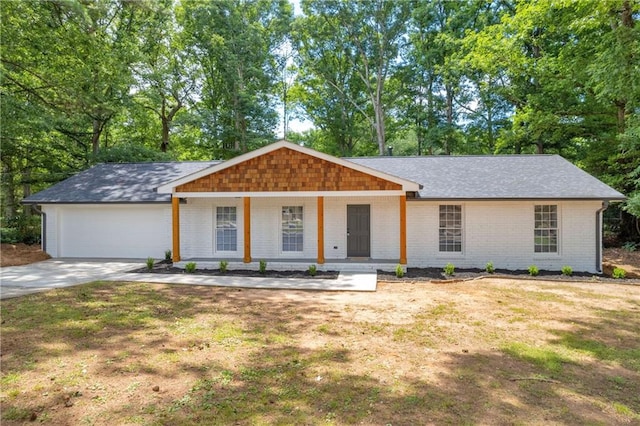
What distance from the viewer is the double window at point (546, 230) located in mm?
12383

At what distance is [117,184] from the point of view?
1620 cm

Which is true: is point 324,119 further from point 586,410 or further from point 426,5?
point 586,410

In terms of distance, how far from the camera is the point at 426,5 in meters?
26.5

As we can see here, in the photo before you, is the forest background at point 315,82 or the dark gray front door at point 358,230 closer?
the dark gray front door at point 358,230

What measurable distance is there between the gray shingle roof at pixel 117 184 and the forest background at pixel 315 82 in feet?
9.02

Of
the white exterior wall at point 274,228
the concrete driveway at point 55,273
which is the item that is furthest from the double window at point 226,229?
the concrete driveway at point 55,273

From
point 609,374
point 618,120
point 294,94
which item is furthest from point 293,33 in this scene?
point 609,374

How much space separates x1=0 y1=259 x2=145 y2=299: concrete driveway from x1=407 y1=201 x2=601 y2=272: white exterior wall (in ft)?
33.1

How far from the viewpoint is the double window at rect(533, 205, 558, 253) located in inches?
488

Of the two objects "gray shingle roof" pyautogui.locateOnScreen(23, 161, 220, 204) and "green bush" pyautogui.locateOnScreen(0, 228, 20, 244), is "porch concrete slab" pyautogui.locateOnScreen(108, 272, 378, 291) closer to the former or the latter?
"gray shingle roof" pyautogui.locateOnScreen(23, 161, 220, 204)

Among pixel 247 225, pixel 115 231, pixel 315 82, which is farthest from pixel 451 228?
pixel 315 82

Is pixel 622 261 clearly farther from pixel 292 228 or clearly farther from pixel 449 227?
pixel 292 228

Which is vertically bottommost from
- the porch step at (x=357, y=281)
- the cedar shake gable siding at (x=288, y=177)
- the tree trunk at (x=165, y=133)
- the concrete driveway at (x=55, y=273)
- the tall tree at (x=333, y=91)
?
the porch step at (x=357, y=281)

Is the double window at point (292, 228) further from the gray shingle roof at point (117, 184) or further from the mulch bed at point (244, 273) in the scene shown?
the gray shingle roof at point (117, 184)
